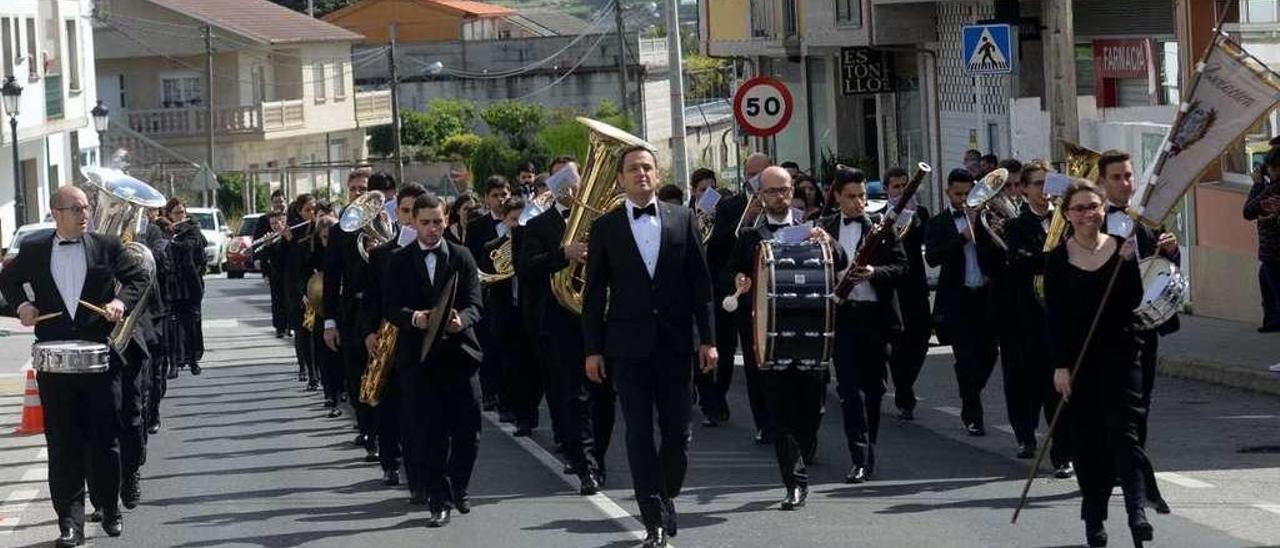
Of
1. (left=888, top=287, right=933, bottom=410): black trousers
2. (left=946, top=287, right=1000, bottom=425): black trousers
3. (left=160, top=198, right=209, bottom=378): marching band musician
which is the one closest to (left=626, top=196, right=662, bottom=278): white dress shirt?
(left=946, top=287, right=1000, bottom=425): black trousers

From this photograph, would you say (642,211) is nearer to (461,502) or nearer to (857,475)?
(461,502)

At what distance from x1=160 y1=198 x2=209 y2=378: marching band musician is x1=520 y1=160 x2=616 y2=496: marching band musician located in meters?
9.73

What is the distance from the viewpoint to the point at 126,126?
68812 mm

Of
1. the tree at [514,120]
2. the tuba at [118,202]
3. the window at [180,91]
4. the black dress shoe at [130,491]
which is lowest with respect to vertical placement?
the black dress shoe at [130,491]

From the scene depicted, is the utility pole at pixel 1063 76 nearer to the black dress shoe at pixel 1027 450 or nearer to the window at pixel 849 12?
the black dress shoe at pixel 1027 450

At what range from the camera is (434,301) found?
11820 millimetres

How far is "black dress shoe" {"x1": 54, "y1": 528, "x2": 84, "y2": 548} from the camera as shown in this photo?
11.3 m

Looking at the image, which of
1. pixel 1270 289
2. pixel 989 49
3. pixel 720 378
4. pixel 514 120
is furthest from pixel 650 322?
pixel 514 120

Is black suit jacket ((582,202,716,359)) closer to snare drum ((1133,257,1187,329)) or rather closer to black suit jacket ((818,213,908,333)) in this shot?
black suit jacket ((818,213,908,333))

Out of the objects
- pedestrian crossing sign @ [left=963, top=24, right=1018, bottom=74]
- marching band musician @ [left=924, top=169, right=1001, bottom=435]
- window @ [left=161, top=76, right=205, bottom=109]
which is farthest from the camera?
window @ [left=161, top=76, right=205, bottom=109]

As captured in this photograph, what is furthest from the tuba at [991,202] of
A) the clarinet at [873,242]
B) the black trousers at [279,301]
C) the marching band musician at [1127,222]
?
the black trousers at [279,301]

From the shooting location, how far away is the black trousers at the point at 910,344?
14.9 m

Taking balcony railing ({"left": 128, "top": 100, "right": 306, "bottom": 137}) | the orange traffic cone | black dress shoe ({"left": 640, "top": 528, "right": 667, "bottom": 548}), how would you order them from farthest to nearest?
balcony railing ({"left": 128, "top": 100, "right": 306, "bottom": 137}), the orange traffic cone, black dress shoe ({"left": 640, "top": 528, "right": 667, "bottom": 548})

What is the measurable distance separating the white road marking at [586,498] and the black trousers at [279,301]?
6460 millimetres
